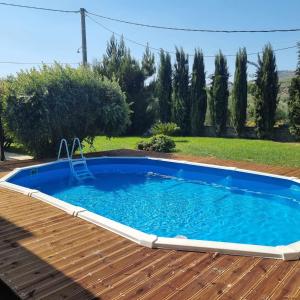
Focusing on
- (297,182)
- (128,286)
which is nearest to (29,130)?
(297,182)

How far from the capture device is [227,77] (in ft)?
66.4

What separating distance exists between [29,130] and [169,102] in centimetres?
1254

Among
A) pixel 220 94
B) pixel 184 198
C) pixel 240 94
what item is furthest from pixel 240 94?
pixel 184 198

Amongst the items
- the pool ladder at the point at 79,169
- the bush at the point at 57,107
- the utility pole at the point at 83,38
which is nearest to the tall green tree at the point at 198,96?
the utility pole at the point at 83,38

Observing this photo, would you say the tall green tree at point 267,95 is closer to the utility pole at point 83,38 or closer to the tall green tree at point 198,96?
the tall green tree at point 198,96

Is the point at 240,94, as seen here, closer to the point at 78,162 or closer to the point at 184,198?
the point at 78,162

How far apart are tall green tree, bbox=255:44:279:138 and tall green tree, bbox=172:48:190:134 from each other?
4521 mm

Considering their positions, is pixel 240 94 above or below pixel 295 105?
above

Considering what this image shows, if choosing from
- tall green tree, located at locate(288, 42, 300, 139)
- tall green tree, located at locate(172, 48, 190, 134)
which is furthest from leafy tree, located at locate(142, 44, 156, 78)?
tall green tree, located at locate(288, 42, 300, 139)

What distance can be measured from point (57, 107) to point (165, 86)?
40.3 feet

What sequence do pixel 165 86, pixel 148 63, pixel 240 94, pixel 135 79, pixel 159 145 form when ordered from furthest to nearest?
1. pixel 148 63
2. pixel 165 86
3. pixel 135 79
4. pixel 240 94
5. pixel 159 145

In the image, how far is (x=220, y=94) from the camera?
791 inches

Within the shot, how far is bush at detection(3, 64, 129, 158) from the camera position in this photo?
34.8ft

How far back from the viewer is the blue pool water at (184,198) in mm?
6000
